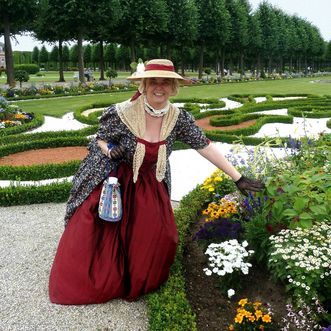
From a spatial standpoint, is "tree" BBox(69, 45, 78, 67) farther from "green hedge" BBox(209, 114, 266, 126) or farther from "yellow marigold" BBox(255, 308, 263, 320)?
"yellow marigold" BBox(255, 308, 263, 320)

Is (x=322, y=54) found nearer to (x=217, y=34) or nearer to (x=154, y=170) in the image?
(x=217, y=34)

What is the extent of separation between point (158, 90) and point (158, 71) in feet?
0.53

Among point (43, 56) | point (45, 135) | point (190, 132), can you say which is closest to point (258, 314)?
point (190, 132)

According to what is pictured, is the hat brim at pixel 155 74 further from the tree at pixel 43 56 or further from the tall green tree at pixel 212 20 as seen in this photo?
the tree at pixel 43 56

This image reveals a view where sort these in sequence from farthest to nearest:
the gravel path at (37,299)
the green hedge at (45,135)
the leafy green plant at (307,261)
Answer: the green hedge at (45,135), the gravel path at (37,299), the leafy green plant at (307,261)

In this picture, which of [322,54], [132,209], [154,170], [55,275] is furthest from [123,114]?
[322,54]

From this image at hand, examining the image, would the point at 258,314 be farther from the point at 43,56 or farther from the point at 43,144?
the point at 43,56

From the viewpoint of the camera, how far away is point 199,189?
5.78m

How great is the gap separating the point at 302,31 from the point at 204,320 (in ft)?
213

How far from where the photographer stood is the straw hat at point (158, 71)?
3289 mm

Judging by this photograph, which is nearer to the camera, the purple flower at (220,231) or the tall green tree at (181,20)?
the purple flower at (220,231)

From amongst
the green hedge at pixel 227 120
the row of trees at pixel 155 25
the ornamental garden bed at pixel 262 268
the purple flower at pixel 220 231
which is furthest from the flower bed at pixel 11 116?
the row of trees at pixel 155 25

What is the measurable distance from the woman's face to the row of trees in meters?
21.5

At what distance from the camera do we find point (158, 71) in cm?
332
